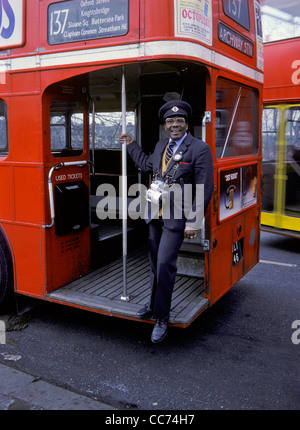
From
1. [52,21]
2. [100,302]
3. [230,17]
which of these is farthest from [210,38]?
[100,302]

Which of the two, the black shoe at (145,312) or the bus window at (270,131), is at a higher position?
the bus window at (270,131)

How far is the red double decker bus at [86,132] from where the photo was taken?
349 cm

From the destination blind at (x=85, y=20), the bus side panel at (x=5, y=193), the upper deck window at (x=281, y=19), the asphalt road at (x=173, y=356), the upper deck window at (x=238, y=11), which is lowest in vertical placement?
the asphalt road at (x=173, y=356)

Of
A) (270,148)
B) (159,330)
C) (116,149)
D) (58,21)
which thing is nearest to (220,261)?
(159,330)

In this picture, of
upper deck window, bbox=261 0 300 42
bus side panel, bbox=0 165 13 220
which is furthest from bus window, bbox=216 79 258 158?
upper deck window, bbox=261 0 300 42

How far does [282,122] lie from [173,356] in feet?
15.5

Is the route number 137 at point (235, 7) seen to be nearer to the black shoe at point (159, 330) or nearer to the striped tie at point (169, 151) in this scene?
the striped tie at point (169, 151)

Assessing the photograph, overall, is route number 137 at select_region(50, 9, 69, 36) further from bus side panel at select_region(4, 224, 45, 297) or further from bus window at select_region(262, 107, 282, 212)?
bus window at select_region(262, 107, 282, 212)

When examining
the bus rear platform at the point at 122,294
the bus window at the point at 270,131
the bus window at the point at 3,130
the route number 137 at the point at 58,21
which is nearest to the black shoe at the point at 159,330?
the bus rear platform at the point at 122,294

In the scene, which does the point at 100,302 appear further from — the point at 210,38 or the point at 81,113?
the point at 210,38

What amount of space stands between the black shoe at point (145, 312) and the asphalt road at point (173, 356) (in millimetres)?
368

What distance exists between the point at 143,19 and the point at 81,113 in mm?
1325

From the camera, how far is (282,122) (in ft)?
23.4

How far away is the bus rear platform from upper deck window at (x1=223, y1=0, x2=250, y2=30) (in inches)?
99.9
